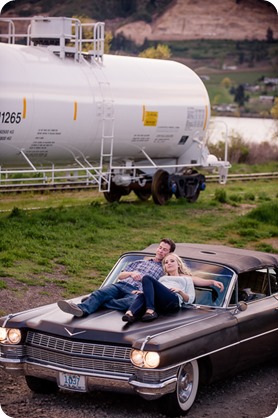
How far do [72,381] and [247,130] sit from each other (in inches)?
1625

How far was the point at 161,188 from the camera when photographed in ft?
75.9

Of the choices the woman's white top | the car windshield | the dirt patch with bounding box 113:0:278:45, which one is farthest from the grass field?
the dirt patch with bounding box 113:0:278:45

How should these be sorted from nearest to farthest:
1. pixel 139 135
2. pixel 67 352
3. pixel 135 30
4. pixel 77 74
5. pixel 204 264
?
pixel 67 352 < pixel 204 264 < pixel 77 74 < pixel 139 135 < pixel 135 30

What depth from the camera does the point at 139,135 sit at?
2148 centimetres

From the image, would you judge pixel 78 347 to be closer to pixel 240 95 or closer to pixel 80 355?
pixel 80 355

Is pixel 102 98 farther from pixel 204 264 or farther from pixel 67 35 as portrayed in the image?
pixel 204 264

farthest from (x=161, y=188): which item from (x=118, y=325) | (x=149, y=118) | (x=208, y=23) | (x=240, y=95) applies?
(x=208, y=23)

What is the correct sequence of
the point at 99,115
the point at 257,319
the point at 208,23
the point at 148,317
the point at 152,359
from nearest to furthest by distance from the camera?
the point at 152,359 → the point at 148,317 → the point at 257,319 → the point at 99,115 → the point at 208,23

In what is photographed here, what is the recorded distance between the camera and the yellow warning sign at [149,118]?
70.3ft

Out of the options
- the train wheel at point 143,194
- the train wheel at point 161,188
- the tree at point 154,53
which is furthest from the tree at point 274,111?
the train wheel at point 161,188

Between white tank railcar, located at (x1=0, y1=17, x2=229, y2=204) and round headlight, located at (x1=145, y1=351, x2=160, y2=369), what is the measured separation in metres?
10.8

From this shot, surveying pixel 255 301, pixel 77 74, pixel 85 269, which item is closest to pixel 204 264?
pixel 255 301

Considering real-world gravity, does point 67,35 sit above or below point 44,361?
above

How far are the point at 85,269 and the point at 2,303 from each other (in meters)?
3.01
